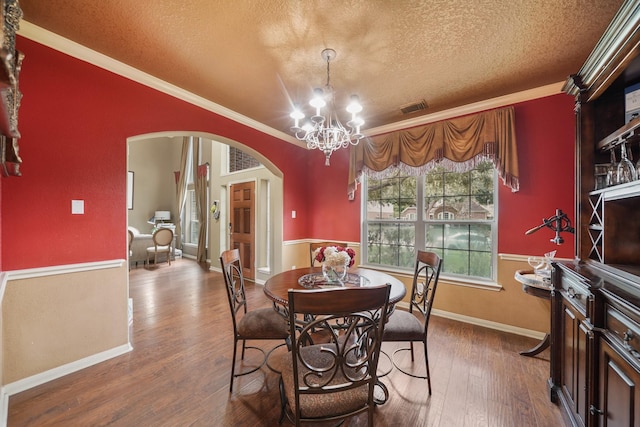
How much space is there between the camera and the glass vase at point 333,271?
203 cm

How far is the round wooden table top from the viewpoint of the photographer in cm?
167

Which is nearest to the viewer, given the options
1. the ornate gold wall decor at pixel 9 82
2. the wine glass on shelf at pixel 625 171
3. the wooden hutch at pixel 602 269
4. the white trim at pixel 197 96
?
the ornate gold wall decor at pixel 9 82

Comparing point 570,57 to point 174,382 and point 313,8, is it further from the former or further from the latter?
point 174,382

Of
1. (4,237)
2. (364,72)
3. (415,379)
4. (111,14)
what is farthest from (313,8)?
(415,379)

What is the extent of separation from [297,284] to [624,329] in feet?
5.70

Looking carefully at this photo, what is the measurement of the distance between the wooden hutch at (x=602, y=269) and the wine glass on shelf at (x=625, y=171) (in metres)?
0.07

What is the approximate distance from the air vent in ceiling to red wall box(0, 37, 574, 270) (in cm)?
100

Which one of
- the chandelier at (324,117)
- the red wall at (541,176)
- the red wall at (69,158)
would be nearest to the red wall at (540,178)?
the red wall at (541,176)

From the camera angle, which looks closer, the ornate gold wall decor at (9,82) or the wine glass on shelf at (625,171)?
the ornate gold wall decor at (9,82)

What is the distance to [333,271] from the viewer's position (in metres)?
2.08

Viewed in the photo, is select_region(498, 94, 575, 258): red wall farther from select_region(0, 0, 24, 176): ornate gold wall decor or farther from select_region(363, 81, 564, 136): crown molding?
select_region(0, 0, 24, 176): ornate gold wall decor

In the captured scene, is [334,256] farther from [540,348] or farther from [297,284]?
[540,348]

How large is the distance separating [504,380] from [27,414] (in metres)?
3.40

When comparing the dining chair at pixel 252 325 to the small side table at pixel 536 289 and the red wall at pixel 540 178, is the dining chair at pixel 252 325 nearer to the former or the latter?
the small side table at pixel 536 289
